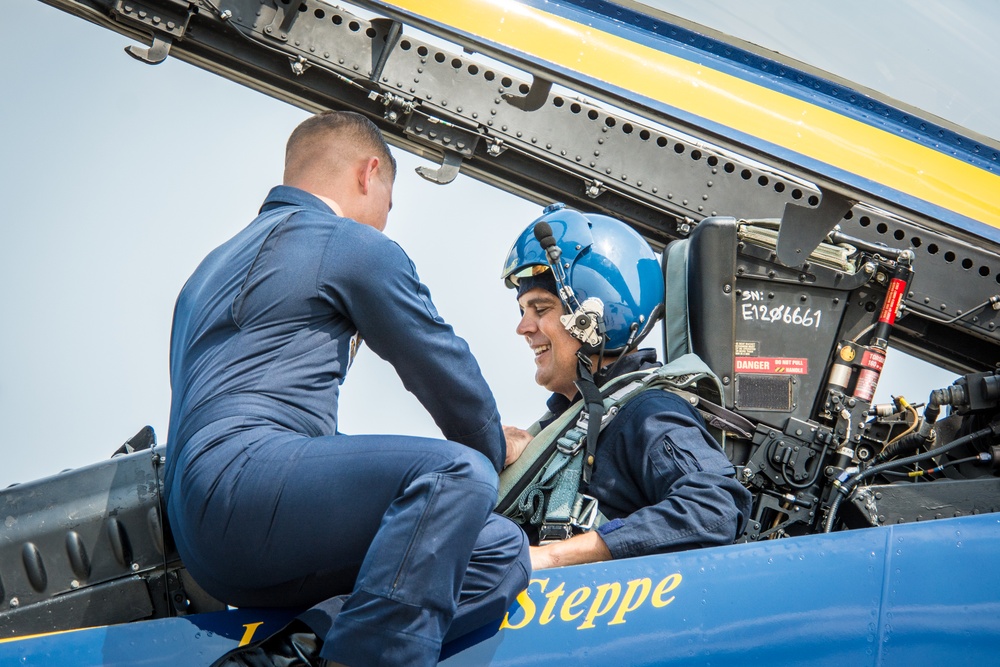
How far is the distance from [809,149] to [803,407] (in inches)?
31.4

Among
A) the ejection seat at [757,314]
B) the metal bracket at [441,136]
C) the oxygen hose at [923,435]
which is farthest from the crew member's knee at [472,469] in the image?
the metal bracket at [441,136]

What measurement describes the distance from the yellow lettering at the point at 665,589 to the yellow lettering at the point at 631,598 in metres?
0.02

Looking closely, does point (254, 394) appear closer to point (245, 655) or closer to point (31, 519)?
point (245, 655)

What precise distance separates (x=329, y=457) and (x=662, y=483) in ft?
2.80

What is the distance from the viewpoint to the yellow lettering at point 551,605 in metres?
1.76

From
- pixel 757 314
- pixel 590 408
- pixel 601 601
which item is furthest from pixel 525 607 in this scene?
pixel 757 314

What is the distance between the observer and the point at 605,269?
2.61m

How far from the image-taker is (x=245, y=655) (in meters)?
1.56

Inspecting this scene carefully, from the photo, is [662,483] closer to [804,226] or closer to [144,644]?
[804,226]

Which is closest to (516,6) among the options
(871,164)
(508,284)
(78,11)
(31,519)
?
(508,284)

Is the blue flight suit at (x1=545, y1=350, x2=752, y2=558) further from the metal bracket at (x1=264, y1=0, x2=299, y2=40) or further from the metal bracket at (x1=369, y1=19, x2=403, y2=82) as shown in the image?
the metal bracket at (x1=264, y1=0, x2=299, y2=40)

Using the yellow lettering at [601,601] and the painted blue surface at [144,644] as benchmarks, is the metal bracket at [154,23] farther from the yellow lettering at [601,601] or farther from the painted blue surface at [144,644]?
the yellow lettering at [601,601]

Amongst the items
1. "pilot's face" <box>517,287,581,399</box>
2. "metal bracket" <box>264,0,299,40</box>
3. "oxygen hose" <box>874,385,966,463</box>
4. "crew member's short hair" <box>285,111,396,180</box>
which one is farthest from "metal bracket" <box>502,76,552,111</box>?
"oxygen hose" <box>874,385,966,463</box>

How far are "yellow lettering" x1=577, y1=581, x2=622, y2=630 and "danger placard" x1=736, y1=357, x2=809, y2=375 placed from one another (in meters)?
1.02
